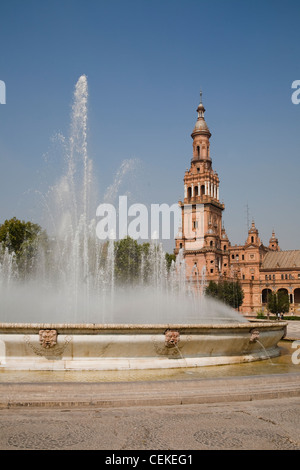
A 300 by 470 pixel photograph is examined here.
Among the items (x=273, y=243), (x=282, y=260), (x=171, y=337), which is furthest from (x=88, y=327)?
(x=273, y=243)

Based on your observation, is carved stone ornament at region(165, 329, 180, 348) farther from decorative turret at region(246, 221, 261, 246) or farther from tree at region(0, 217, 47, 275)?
decorative turret at region(246, 221, 261, 246)

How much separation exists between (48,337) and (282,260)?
3342 inches

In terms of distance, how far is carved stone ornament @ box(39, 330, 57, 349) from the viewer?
714cm

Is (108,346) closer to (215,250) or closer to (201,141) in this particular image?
(215,250)

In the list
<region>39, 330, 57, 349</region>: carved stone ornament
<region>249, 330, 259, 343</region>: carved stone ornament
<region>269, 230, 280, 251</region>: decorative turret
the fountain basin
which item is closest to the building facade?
<region>269, 230, 280, 251</region>: decorative turret

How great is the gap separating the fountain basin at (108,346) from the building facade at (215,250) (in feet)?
219

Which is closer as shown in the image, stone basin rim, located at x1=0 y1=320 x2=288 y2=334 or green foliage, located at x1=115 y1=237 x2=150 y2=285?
stone basin rim, located at x1=0 y1=320 x2=288 y2=334

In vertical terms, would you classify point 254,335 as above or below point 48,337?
below

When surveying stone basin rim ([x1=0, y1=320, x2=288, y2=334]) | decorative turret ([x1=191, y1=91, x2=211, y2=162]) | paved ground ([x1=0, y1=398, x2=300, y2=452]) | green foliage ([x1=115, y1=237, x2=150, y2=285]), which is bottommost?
paved ground ([x1=0, y1=398, x2=300, y2=452])

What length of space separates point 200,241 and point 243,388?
254ft

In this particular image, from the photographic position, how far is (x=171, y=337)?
7.59 metres

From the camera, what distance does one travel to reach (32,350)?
24.2ft

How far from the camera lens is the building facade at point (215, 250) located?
262 ft

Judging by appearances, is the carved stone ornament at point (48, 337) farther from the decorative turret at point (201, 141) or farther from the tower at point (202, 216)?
the decorative turret at point (201, 141)
